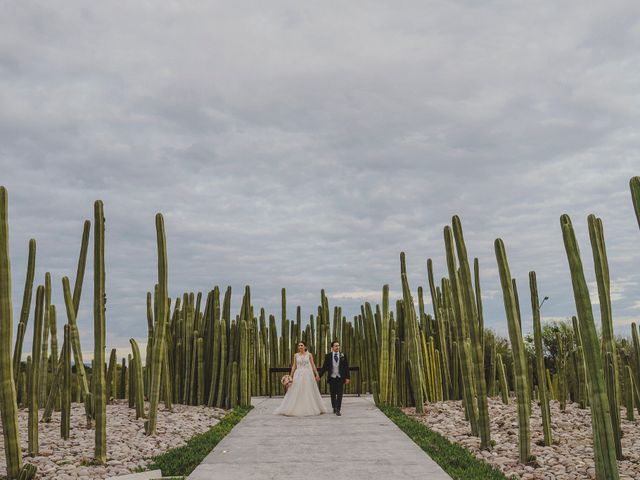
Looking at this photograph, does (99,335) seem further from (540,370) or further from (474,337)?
(540,370)

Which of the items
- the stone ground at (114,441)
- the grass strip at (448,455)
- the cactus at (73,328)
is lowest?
the grass strip at (448,455)

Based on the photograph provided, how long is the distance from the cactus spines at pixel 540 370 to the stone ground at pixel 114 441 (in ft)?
14.5

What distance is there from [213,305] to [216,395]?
64.3 inches

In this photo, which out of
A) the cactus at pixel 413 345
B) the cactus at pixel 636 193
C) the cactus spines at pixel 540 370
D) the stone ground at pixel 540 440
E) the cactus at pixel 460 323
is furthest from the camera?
the cactus at pixel 413 345

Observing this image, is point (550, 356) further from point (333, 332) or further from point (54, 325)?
point (54, 325)

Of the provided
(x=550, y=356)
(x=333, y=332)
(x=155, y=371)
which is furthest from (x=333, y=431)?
(x=550, y=356)

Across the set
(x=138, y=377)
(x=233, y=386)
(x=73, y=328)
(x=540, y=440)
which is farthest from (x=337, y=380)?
(x=73, y=328)

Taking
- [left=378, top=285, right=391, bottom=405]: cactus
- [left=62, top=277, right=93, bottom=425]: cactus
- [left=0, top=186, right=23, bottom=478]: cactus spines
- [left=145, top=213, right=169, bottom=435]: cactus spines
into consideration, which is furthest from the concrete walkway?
[left=62, top=277, right=93, bottom=425]: cactus

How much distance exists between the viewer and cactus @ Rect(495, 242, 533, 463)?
6.68m

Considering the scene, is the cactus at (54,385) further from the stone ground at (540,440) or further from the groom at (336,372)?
the stone ground at (540,440)

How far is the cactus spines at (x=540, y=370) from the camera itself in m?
7.57

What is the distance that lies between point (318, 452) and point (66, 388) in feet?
10.7

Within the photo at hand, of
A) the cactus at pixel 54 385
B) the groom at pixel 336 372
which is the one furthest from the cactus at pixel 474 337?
the cactus at pixel 54 385

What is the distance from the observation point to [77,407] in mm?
11594
